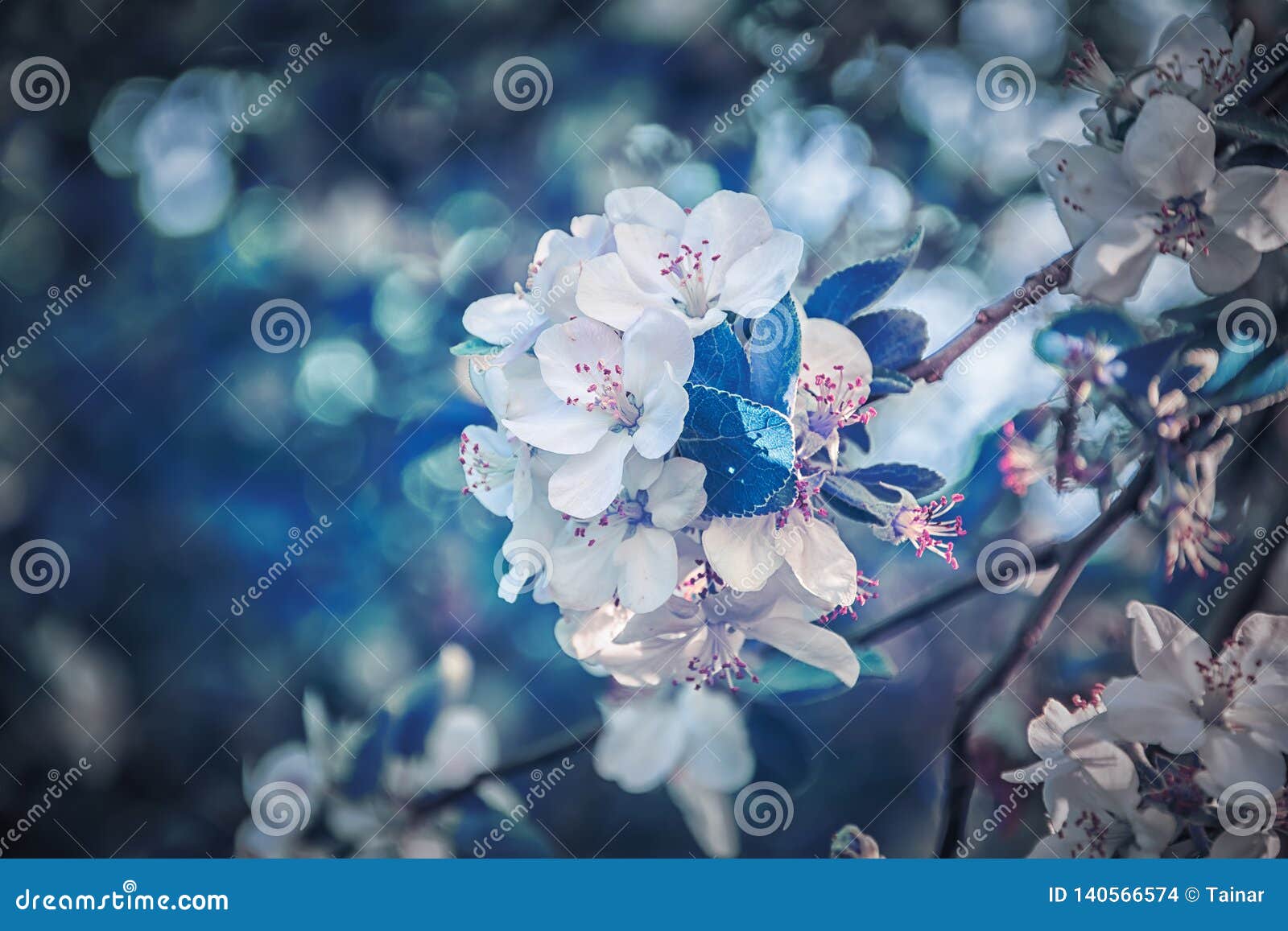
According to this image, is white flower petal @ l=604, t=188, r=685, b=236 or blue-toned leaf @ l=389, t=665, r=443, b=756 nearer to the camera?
white flower petal @ l=604, t=188, r=685, b=236

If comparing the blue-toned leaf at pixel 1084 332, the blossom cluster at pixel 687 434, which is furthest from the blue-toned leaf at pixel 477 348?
the blue-toned leaf at pixel 1084 332

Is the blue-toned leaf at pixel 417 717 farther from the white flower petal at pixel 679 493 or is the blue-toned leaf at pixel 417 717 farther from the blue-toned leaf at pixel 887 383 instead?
the blue-toned leaf at pixel 887 383

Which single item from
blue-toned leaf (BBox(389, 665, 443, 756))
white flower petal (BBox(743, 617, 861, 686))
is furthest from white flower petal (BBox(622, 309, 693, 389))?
blue-toned leaf (BBox(389, 665, 443, 756))

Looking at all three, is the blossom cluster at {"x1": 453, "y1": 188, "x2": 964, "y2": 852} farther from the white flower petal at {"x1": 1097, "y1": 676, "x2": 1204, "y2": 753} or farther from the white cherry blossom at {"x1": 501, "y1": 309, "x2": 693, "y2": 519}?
the white flower petal at {"x1": 1097, "y1": 676, "x2": 1204, "y2": 753}

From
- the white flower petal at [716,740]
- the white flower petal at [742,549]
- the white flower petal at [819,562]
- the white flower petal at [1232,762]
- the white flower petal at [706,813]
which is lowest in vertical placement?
the white flower petal at [706,813]

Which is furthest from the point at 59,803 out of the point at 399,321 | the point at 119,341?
the point at 399,321

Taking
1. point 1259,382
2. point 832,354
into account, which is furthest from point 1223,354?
point 832,354
